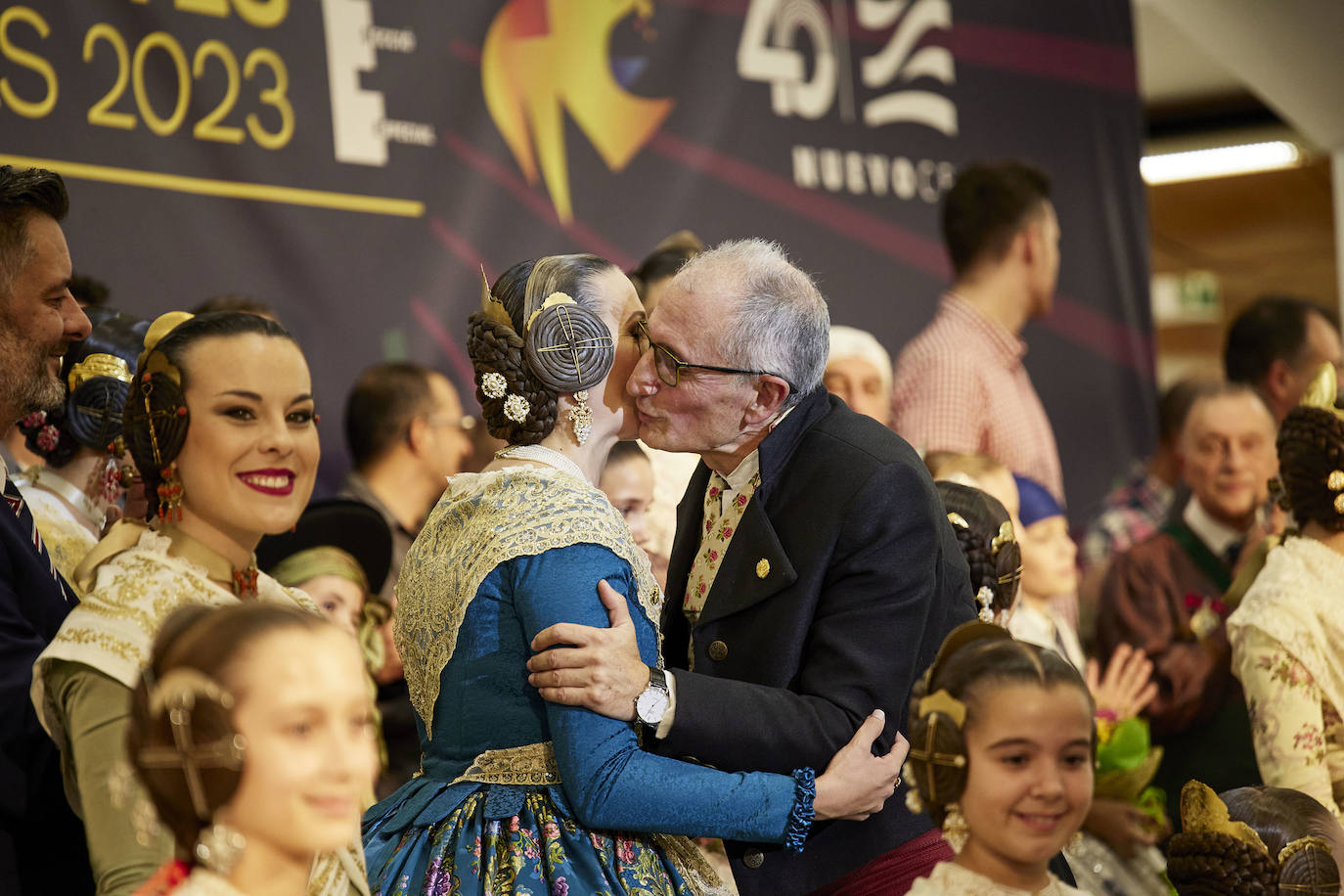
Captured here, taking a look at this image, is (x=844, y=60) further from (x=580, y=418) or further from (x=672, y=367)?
(x=580, y=418)

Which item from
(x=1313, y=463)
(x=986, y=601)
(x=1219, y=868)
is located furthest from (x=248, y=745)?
(x=1313, y=463)

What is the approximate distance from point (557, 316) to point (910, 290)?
13.5 ft

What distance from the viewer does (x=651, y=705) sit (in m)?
2.27

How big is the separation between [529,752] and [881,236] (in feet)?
14.2

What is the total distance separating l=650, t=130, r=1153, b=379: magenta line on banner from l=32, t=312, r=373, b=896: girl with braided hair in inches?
134

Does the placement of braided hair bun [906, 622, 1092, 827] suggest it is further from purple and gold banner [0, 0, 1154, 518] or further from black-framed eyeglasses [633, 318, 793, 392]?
purple and gold banner [0, 0, 1154, 518]

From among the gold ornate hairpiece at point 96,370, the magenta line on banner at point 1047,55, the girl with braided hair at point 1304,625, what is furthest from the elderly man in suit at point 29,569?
the magenta line on banner at point 1047,55

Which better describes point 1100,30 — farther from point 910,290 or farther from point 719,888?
point 719,888

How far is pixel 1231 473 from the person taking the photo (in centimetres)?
505

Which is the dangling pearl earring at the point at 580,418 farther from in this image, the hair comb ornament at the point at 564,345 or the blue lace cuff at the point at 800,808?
the blue lace cuff at the point at 800,808

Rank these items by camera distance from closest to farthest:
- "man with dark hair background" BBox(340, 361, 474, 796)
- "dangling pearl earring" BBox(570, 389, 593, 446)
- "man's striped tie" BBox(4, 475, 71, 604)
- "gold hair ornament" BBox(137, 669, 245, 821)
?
"gold hair ornament" BBox(137, 669, 245, 821) < "dangling pearl earring" BBox(570, 389, 593, 446) < "man's striped tie" BBox(4, 475, 71, 604) < "man with dark hair background" BBox(340, 361, 474, 796)

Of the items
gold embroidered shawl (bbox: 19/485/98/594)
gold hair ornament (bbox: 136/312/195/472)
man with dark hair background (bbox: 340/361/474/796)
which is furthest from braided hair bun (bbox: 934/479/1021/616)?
man with dark hair background (bbox: 340/361/474/796)

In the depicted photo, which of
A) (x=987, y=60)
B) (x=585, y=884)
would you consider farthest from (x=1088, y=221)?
(x=585, y=884)

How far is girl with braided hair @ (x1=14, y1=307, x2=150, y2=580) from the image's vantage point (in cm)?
304
